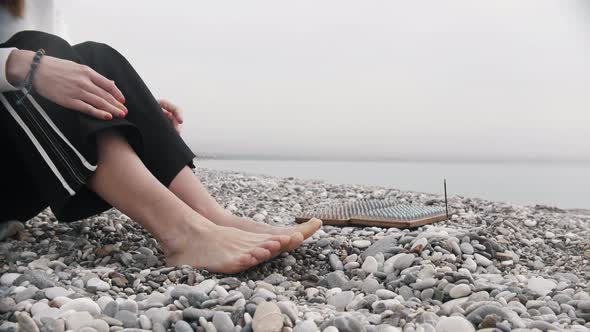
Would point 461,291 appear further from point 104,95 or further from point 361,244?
point 104,95

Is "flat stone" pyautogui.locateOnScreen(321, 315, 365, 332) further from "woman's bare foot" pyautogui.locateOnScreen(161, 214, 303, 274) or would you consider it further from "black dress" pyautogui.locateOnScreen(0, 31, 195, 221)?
"black dress" pyautogui.locateOnScreen(0, 31, 195, 221)

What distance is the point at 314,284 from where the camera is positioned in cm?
138

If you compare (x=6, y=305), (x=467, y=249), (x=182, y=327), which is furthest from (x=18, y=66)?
(x=467, y=249)

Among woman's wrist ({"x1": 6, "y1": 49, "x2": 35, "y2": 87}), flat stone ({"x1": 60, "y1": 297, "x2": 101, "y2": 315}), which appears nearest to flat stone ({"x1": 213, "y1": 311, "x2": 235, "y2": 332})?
flat stone ({"x1": 60, "y1": 297, "x2": 101, "y2": 315})

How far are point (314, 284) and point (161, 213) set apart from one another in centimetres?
42

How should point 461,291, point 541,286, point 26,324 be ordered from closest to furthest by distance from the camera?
point 26,324, point 461,291, point 541,286

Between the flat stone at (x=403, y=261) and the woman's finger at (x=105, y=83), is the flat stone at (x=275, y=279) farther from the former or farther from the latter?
the woman's finger at (x=105, y=83)

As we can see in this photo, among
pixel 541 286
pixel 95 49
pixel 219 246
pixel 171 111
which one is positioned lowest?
pixel 541 286

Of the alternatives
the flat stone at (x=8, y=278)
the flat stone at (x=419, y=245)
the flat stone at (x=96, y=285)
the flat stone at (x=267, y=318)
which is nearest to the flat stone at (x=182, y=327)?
the flat stone at (x=267, y=318)

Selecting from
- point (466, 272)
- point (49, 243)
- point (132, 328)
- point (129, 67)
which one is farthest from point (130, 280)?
point (466, 272)

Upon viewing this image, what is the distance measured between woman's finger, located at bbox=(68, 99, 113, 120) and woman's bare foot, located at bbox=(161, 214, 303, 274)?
33 centimetres

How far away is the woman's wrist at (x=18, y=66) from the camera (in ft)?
4.42

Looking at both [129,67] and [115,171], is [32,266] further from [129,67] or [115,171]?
[129,67]

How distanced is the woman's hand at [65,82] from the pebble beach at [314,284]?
1.28 ft
